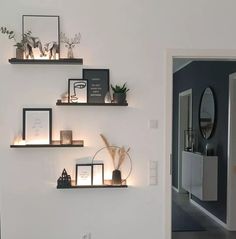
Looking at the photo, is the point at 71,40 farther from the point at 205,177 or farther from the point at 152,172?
the point at 205,177

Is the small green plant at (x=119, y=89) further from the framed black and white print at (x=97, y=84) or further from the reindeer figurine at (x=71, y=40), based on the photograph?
the reindeer figurine at (x=71, y=40)

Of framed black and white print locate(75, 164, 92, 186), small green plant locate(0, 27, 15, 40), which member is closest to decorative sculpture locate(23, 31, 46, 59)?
small green plant locate(0, 27, 15, 40)

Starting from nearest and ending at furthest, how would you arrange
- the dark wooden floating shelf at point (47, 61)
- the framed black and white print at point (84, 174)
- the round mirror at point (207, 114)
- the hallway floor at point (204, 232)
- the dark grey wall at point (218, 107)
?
the dark wooden floating shelf at point (47, 61) < the framed black and white print at point (84, 174) < the hallway floor at point (204, 232) < the dark grey wall at point (218, 107) < the round mirror at point (207, 114)

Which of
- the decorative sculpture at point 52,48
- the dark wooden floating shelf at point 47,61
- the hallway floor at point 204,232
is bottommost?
the hallway floor at point 204,232

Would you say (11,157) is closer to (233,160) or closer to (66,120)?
(66,120)

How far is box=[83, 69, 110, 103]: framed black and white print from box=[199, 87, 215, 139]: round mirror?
8.62ft

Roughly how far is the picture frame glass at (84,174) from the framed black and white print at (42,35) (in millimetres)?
967

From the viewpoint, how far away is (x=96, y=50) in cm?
288

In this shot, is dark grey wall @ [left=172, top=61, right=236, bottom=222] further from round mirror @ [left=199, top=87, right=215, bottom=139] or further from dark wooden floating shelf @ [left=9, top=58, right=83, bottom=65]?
dark wooden floating shelf @ [left=9, top=58, right=83, bottom=65]

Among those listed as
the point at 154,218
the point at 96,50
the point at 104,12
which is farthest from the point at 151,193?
the point at 104,12

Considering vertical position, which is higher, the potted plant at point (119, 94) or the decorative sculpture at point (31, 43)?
the decorative sculpture at point (31, 43)

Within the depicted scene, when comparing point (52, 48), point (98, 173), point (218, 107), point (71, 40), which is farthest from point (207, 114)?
point (52, 48)

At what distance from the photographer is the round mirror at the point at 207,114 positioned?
5055 millimetres

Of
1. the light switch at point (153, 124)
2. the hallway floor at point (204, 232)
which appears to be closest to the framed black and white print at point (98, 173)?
the light switch at point (153, 124)
